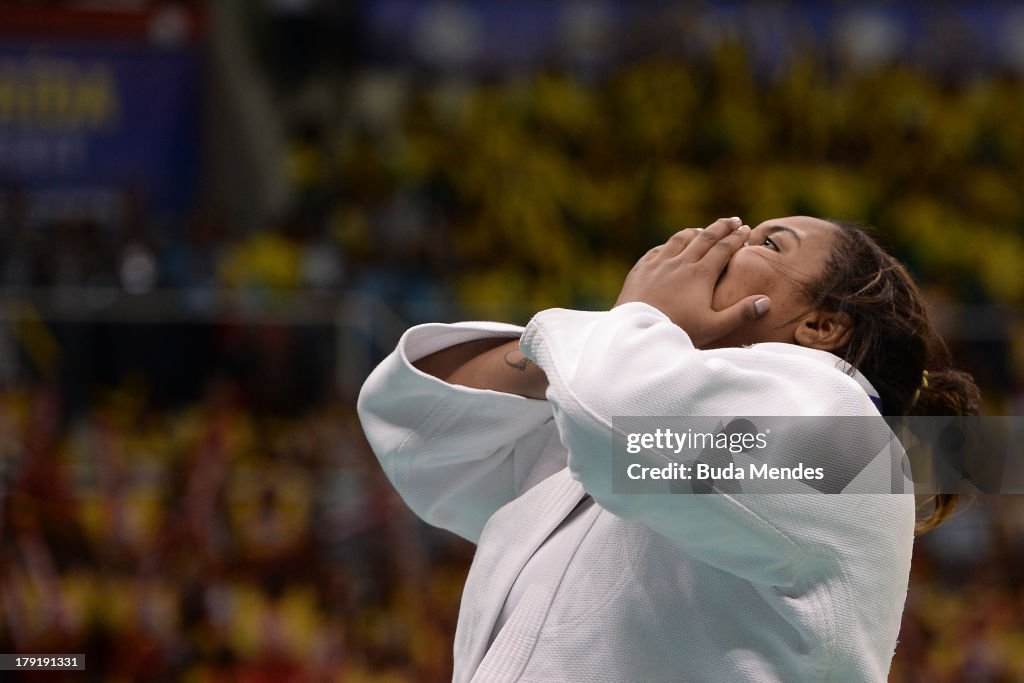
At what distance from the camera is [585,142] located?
636 centimetres

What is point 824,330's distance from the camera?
118 cm

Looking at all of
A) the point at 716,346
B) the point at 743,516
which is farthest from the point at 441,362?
the point at 743,516

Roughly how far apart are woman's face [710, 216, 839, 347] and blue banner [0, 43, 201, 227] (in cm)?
523

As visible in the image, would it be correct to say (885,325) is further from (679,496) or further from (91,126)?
(91,126)

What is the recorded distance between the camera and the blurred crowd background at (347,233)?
12.7 feet

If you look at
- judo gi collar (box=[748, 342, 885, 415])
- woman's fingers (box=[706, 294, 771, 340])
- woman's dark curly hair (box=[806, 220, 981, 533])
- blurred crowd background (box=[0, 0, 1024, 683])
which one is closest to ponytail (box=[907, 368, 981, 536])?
woman's dark curly hair (box=[806, 220, 981, 533])

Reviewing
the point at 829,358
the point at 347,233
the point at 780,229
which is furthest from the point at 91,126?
the point at 829,358

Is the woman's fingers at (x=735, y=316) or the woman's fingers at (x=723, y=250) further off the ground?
the woman's fingers at (x=723, y=250)

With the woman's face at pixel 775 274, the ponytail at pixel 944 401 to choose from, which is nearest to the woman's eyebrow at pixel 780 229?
the woman's face at pixel 775 274

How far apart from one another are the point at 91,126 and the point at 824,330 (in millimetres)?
5578

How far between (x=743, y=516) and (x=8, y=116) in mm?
5964

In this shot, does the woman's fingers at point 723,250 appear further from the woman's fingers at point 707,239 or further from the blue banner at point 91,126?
the blue banner at point 91,126

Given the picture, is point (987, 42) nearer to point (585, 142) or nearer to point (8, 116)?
point (585, 142)

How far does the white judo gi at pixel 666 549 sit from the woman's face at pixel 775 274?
0.05 m
